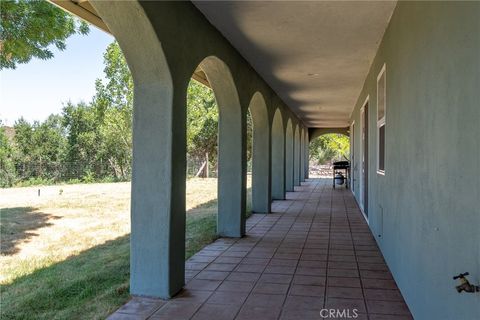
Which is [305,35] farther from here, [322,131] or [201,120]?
[322,131]

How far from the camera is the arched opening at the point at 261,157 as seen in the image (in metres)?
7.57

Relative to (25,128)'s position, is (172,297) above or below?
below

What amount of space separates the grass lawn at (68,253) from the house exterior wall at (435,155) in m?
2.23

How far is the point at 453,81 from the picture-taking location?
183cm

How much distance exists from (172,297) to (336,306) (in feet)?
4.27

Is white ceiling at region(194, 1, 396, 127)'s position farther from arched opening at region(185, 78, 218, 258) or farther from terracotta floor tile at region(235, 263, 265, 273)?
arched opening at region(185, 78, 218, 258)

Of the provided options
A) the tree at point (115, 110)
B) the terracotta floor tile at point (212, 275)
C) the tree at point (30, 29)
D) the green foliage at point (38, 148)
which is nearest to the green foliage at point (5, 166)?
the green foliage at point (38, 148)

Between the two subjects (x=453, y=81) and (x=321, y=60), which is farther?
(x=321, y=60)

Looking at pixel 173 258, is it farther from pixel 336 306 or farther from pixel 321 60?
pixel 321 60

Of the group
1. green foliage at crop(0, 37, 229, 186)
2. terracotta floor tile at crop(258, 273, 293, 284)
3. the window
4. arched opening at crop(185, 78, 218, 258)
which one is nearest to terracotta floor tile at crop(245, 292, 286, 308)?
terracotta floor tile at crop(258, 273, 293, 284)

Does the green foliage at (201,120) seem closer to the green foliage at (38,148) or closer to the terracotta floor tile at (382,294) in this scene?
the green foliage at (38,148)

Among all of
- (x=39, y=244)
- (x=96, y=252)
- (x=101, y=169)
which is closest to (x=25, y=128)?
(x=101, y=169)

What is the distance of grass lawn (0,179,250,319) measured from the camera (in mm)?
3137

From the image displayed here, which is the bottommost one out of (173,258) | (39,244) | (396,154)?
(39,244)
